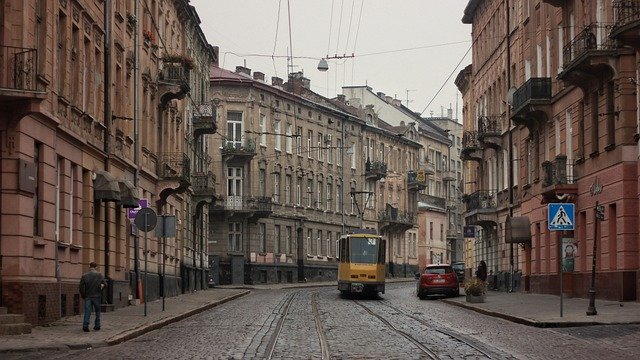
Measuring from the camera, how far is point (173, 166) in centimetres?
4966

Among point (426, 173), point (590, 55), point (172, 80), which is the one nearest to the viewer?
point (590, 55)

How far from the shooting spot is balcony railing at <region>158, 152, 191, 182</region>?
4622 cm

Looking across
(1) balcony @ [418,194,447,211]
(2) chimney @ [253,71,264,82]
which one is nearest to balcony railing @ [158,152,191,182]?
(2) chimney @ [253,71,264,82]

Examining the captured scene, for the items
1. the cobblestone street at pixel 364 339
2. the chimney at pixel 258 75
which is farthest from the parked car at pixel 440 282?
the chimney at pixel 258 75

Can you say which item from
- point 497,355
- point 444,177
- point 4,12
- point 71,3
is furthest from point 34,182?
point 444,177

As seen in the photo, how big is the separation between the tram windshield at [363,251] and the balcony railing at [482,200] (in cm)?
1122

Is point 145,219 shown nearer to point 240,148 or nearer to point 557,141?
point 557,141

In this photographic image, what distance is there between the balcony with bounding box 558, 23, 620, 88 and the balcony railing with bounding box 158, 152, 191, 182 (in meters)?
15.9

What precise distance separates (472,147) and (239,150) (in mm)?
19535

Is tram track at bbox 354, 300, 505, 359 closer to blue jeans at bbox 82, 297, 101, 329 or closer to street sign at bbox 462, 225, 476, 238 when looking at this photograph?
blue jeans at bbox 82, 297, 101, 329

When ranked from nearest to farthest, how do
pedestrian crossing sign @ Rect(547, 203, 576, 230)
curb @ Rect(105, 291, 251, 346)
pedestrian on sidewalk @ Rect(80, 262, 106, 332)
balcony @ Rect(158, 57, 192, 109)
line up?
curb @ Rect(105, 291, 251, 346), pedestrian on sidewalk @ Rect(80, 262, 106, 332), pedestrian crossing sign @ Rect(547, 203, 576, 230), balcony @ Rect(158, 57, 192, 109)

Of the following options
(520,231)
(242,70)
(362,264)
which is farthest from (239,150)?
(520,231)

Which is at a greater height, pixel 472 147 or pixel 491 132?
pixel 491 132

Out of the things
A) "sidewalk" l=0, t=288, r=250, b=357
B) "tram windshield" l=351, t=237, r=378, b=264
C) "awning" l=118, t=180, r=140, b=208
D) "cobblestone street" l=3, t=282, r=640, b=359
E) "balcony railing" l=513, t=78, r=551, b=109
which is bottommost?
"cobblestone street" l=3, t=282, r=640, b=359
